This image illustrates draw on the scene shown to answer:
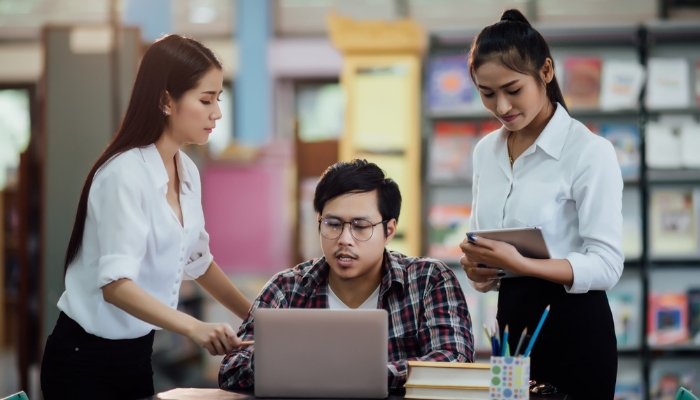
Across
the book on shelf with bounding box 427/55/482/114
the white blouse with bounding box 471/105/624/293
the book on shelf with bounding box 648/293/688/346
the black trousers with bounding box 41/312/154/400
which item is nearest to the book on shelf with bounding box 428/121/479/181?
the book on shelf with bounding box 427/55/482/114

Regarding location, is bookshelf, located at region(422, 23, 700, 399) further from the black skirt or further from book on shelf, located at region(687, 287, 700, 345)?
the black skirt

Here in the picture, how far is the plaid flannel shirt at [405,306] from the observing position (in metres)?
2.03

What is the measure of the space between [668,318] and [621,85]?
4.34 ft

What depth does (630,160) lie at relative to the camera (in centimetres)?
535

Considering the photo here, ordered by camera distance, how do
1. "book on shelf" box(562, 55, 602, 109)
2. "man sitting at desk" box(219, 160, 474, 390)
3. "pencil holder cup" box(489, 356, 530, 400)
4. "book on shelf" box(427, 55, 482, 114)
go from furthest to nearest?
"book on shelf" box(427, 55, 482, 114) < "book on shelf" box(562, 55, 602, 109) < "man sitting at desk" box(219, 160, 474, 390) < "pencil holder cup" box(489, 356, 530, 400)

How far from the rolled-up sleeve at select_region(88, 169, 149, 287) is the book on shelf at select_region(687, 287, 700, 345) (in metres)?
4.10

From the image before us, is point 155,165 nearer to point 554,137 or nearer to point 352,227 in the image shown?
point 352,227

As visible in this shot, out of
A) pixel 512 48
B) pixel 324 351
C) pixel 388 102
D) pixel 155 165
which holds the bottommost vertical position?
pixel 324 351

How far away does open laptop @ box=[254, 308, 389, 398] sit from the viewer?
69.4 inches

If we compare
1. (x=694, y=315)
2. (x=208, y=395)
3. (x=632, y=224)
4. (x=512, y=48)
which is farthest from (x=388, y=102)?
(x=208, y=395)

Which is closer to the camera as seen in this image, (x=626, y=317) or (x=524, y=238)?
(x=524, y=238)

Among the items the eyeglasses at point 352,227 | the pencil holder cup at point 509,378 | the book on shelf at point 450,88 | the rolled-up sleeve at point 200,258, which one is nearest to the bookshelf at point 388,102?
the book on shelf at point 450,88

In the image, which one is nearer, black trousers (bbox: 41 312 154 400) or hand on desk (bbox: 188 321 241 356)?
hand on desk (bbox: 188 321 241 356)

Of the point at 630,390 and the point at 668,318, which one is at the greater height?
the point at 668,318
